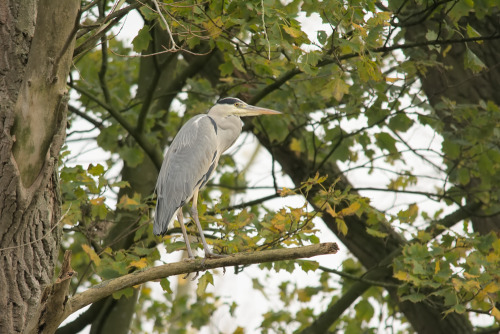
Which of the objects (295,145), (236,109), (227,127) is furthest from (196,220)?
(295,145)

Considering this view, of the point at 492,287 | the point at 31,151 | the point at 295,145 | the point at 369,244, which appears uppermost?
the point at 295,145

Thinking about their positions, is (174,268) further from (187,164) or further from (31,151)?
(187,164)

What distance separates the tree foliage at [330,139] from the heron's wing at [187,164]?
23 centimetres

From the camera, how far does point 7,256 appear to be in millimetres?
2635

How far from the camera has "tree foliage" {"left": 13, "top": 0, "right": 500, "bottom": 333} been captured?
12.5 feet

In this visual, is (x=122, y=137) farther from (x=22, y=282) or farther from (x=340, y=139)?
(x=22, y=282)

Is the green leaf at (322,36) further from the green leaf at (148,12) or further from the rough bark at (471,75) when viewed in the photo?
the rough bark at (471,75)

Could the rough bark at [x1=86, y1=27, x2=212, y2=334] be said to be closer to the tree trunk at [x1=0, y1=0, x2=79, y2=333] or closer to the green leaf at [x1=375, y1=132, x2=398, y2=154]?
the green leaf at [x1=375, y1=132, x2=398, y2=154]

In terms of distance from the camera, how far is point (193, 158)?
4172 millimetres

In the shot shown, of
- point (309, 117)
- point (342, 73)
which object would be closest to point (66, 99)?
point (342, 73)

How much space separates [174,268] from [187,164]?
4.74 feet

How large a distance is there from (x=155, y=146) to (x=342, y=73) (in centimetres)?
174

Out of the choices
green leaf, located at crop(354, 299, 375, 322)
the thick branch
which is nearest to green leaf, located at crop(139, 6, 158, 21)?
the thick branch

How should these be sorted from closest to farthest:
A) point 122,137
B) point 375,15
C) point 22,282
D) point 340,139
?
point 22,282, point 375,15, point 340,139, point 122,137
